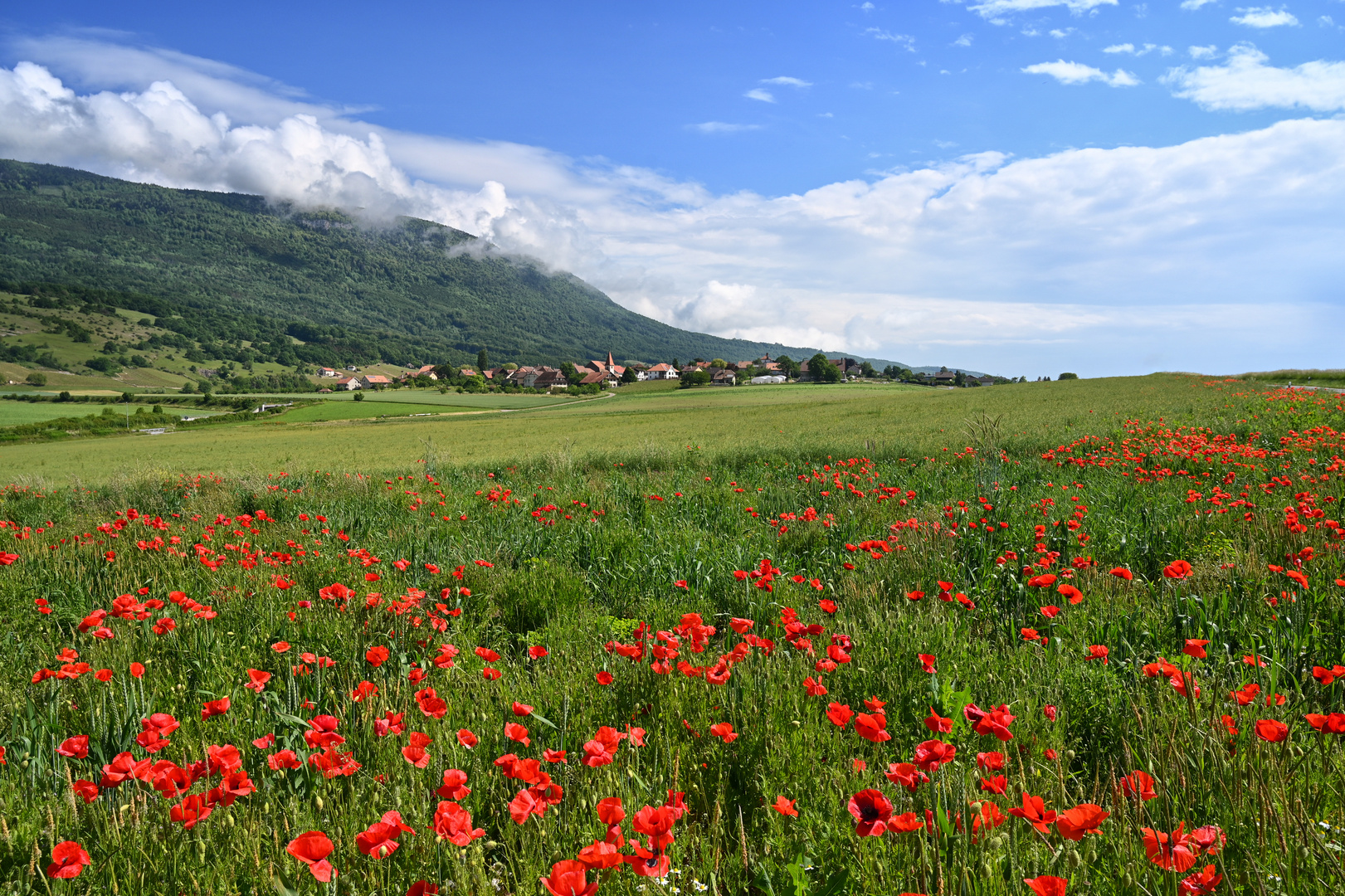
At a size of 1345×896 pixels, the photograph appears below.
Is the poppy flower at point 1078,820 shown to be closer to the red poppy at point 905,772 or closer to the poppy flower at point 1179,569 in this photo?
the red poppy at point 905,772

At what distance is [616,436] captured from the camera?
32094 millimetres

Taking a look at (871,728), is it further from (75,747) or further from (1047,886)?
(75,747)

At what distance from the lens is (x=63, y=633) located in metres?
4.30

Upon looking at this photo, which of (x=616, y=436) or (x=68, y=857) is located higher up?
(x=68, y=857)

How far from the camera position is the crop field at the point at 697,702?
1760 millimetres

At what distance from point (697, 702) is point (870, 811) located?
1.43 metres

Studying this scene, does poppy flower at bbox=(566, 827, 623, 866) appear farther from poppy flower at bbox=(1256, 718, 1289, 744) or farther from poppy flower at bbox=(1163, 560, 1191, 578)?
poppy flower at bbox=(1163, 560, 1191, 578)

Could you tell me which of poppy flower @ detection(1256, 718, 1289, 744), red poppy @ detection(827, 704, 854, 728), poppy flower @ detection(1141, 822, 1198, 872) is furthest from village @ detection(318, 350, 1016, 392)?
poppy flower @ detection(1141, 822, 1198, 872)

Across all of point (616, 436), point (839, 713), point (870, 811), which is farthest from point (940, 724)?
point (616, 436)

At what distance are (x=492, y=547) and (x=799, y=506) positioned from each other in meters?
3.67

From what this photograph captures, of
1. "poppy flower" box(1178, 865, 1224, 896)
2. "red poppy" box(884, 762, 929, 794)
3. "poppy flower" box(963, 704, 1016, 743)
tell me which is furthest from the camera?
"poppy flower" box(963, 704, 1016, 743)

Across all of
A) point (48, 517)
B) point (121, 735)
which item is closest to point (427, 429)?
point (48, 517)

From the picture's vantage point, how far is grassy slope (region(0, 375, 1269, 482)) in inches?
674

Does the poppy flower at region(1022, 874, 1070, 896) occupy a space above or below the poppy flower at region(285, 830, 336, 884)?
above
